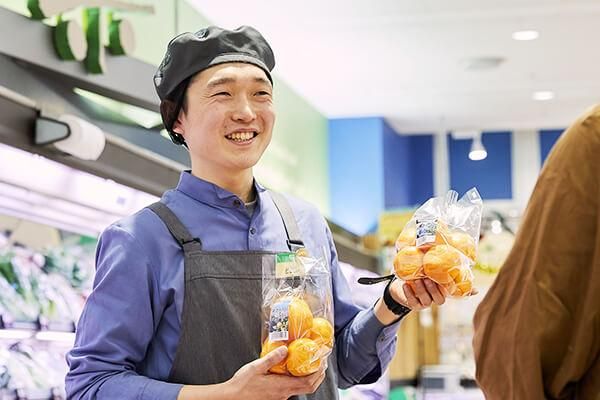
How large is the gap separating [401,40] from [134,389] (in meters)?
6.06

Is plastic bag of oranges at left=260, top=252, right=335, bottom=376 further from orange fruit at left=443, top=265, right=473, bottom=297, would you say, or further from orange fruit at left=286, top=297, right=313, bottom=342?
orange fruit at left=443, top=265, right=473, bottom=297

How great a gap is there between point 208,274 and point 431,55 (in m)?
6.37

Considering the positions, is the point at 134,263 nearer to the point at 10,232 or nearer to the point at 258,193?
the point at 258,193

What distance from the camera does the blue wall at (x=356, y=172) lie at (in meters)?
10.1

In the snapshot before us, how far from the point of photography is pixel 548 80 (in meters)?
9.07

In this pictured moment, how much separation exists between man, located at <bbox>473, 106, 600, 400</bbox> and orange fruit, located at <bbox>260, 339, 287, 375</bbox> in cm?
52

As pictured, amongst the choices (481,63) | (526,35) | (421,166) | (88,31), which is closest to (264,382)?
(88,31)

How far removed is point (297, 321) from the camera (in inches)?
72.6

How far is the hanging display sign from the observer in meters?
3.63

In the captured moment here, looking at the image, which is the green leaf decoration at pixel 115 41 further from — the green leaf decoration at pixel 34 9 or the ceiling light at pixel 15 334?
the ceiling light at pixel 15 334

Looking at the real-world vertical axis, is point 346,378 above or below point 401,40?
below

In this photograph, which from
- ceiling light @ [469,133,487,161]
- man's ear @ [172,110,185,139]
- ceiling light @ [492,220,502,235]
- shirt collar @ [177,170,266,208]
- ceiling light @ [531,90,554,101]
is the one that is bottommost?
shirt collar @ [177,170,266,208]

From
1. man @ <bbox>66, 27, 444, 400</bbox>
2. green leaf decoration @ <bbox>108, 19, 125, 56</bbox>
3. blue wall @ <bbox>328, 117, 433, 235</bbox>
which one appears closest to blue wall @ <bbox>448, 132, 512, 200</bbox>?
blue wall @ <bbox>328, 117, 433, 235</bbox>

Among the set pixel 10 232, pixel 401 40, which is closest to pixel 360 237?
pixel 401 40
